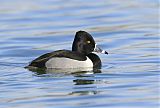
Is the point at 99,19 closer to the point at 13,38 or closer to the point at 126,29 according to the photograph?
the point at 126,29

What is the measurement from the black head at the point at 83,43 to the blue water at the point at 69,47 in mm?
461

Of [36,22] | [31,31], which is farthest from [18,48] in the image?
[36,22]

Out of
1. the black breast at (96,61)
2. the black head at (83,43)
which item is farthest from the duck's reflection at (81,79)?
the black head at (83,43)

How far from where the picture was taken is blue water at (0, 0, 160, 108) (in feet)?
40.8

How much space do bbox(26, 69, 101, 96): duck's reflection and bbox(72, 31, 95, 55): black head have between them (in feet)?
3.17

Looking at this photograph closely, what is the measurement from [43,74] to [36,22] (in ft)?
29.9

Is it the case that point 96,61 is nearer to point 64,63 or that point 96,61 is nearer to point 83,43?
point 83,43

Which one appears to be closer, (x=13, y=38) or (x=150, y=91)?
(x=150, y=91)

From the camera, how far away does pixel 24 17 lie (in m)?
25.0

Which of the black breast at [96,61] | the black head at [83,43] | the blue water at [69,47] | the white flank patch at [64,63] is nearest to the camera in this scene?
the blue water at [69,47]

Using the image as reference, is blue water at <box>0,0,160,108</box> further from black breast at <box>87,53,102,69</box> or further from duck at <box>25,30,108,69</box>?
duck at <box>25,30,108,69</box>

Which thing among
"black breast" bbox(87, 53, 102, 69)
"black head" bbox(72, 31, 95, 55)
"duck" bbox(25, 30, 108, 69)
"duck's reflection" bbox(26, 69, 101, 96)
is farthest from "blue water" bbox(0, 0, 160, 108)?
"black head" bbox(72, 31, 95, 55)

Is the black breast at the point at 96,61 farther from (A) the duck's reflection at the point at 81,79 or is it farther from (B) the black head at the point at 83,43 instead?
(A) the duck's reflection at the point at 81,79

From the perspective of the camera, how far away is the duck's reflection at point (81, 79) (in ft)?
43.0
